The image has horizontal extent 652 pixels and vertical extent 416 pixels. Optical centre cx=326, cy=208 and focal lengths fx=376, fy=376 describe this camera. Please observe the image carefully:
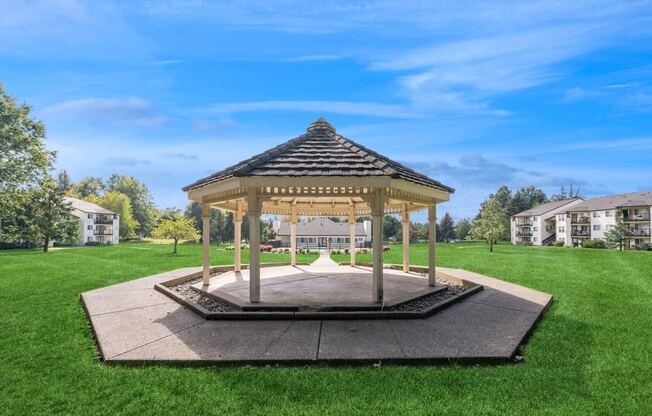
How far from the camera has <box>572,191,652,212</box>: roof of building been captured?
51.1 metres

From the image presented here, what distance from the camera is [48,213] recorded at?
37.2m

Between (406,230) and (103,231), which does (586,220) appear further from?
(103,231)

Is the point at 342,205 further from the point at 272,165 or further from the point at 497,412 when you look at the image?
the point at 497,412

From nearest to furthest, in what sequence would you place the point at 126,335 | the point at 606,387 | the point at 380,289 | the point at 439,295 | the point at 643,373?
the point at 606,387, the point at 643,373, the point at 126,335, the point at 380,289, the point at 439,295

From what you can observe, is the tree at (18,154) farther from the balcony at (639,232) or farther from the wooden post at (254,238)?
the balcony at (639,232)

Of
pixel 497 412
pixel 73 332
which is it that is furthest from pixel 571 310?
pixel 73 332

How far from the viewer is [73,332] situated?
23.7 feet

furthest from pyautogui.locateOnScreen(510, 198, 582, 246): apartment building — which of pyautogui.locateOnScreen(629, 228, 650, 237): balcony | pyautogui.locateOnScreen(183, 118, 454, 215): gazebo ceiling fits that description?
pyautogui.locateOnScreen(183, 118, 454, 215): gazebo ceiling

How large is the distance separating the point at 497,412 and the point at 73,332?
7.41 m

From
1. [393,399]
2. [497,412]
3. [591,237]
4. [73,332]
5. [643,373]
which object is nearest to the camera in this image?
[497,412]

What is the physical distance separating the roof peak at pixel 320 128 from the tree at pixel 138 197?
262 feet

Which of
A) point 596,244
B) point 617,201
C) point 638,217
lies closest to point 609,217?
point 617,201

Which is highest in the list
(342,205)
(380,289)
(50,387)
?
(342,205)

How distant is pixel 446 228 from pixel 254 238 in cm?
7461
